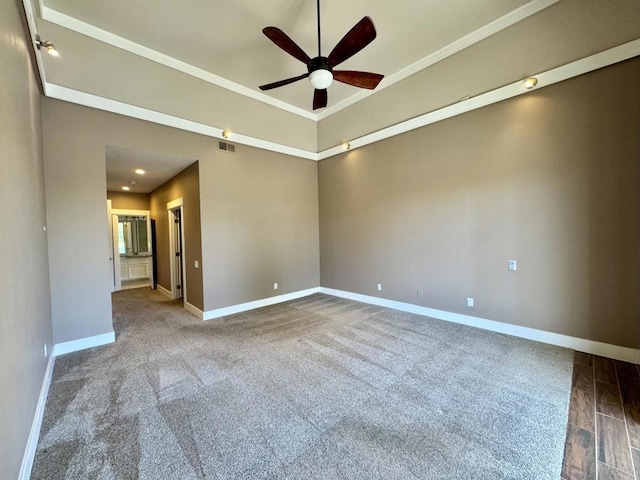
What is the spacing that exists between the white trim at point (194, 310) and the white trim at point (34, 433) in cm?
203

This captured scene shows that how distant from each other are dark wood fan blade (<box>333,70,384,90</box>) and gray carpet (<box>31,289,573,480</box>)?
3379 millimetres

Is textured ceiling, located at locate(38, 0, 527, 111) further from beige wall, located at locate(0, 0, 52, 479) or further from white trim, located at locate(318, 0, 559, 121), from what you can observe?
beige wall, located at locate(0, 0, 52, 479)

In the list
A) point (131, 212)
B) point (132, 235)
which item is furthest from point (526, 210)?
point (132, 235)

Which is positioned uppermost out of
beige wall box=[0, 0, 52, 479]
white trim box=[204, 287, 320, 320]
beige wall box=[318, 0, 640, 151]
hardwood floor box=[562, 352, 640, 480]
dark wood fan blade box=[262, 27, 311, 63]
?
beige wall box=[318, 0, 640, 151]

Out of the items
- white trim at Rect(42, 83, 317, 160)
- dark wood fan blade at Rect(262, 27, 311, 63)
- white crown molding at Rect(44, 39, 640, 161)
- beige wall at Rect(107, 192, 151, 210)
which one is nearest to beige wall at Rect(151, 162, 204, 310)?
white trim at Rect(42, 83, 317, 160)

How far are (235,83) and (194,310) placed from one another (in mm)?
4312

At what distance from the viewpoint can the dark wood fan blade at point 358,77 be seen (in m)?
3.14

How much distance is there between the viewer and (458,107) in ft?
13.0

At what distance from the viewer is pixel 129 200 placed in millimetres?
7359

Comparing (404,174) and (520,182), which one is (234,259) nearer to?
(404,174)

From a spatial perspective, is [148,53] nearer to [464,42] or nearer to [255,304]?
[255,304]

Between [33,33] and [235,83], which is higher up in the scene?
[235,83]

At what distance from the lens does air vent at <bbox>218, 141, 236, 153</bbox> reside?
4.68 meters

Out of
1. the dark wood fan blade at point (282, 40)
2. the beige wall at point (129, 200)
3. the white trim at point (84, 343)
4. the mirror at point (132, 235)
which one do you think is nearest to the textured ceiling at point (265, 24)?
the dark wood fan blade at point (282, 40)
